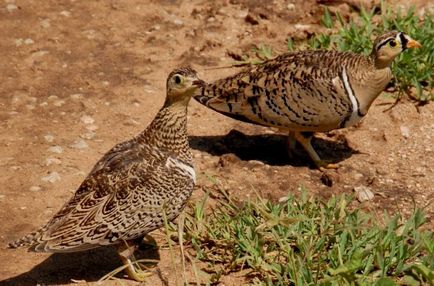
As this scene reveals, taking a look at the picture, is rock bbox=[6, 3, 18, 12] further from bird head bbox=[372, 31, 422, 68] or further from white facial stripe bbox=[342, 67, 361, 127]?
bird head bbox=[372, 31, 422, 68]

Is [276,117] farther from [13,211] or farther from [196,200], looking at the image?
[13,211]

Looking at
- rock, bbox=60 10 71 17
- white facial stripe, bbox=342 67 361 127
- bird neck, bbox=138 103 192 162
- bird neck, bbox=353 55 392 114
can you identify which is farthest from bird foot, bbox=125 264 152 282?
rock, bbox=60 10 71 17

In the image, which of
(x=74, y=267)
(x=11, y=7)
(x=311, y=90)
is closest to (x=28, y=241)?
(x=74, y=267)

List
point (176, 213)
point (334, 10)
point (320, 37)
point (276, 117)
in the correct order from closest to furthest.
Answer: point (176, 213), point (276, 117), point (320, 37), point (334, 10)

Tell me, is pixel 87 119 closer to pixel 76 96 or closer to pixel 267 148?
pixel 76 96

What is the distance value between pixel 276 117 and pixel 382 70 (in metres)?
0.91

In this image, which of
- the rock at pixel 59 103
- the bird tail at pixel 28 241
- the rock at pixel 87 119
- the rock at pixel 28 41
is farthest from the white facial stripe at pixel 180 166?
the rock at pixel 28 41

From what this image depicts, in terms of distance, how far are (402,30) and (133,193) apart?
3.70 meters

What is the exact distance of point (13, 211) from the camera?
6.21m

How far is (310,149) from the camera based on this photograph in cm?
700

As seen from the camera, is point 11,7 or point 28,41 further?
point 11,7

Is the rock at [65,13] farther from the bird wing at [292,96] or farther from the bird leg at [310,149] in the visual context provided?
the bird leg at [310,149]

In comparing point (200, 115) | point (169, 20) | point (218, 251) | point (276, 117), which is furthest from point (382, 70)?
point (169, 20)

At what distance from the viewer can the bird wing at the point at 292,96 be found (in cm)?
668
